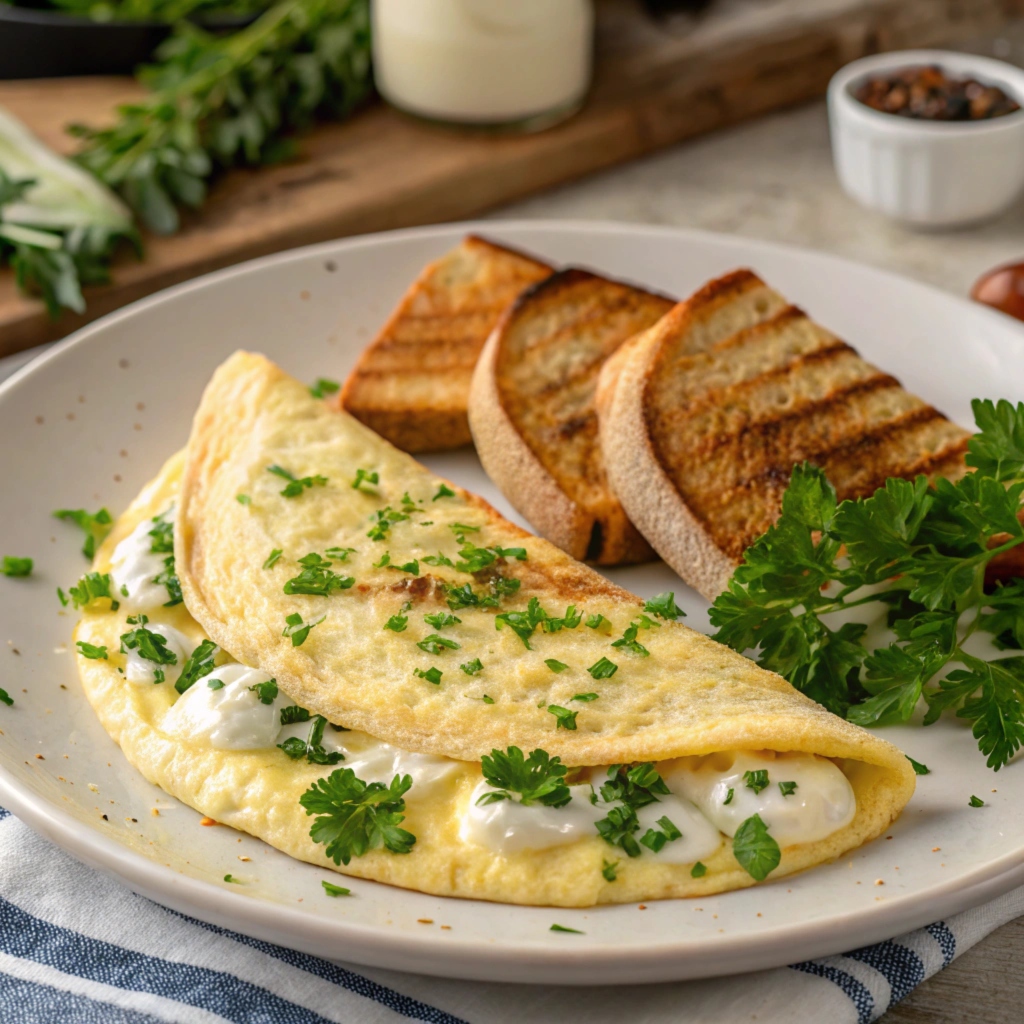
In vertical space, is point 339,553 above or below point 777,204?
above

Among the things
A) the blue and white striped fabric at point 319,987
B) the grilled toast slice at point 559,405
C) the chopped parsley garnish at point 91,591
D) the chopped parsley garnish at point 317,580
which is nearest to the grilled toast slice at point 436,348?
the grilled toast slice at point 559,405

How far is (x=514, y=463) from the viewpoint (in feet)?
10.9

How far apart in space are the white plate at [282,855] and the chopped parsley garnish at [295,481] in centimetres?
53

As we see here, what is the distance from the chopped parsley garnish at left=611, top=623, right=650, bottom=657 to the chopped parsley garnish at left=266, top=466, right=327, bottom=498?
3.02ft

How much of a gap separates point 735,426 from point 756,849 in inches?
51.2

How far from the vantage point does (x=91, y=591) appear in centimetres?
286

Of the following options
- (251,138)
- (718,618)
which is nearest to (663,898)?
(718,618)

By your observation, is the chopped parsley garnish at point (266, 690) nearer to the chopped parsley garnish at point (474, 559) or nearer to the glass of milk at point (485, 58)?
the chopped parsley garnish at point (474, 559)

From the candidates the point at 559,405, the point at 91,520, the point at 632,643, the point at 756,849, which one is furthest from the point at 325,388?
the point at 756,849

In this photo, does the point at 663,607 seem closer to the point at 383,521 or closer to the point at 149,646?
the point at 383,521

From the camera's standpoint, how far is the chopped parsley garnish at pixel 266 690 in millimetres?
2482

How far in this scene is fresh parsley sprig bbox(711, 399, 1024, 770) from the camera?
2.57 metres

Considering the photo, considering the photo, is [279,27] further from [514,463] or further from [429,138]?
[514,463]

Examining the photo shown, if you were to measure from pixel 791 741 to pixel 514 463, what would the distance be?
4.33 ft
